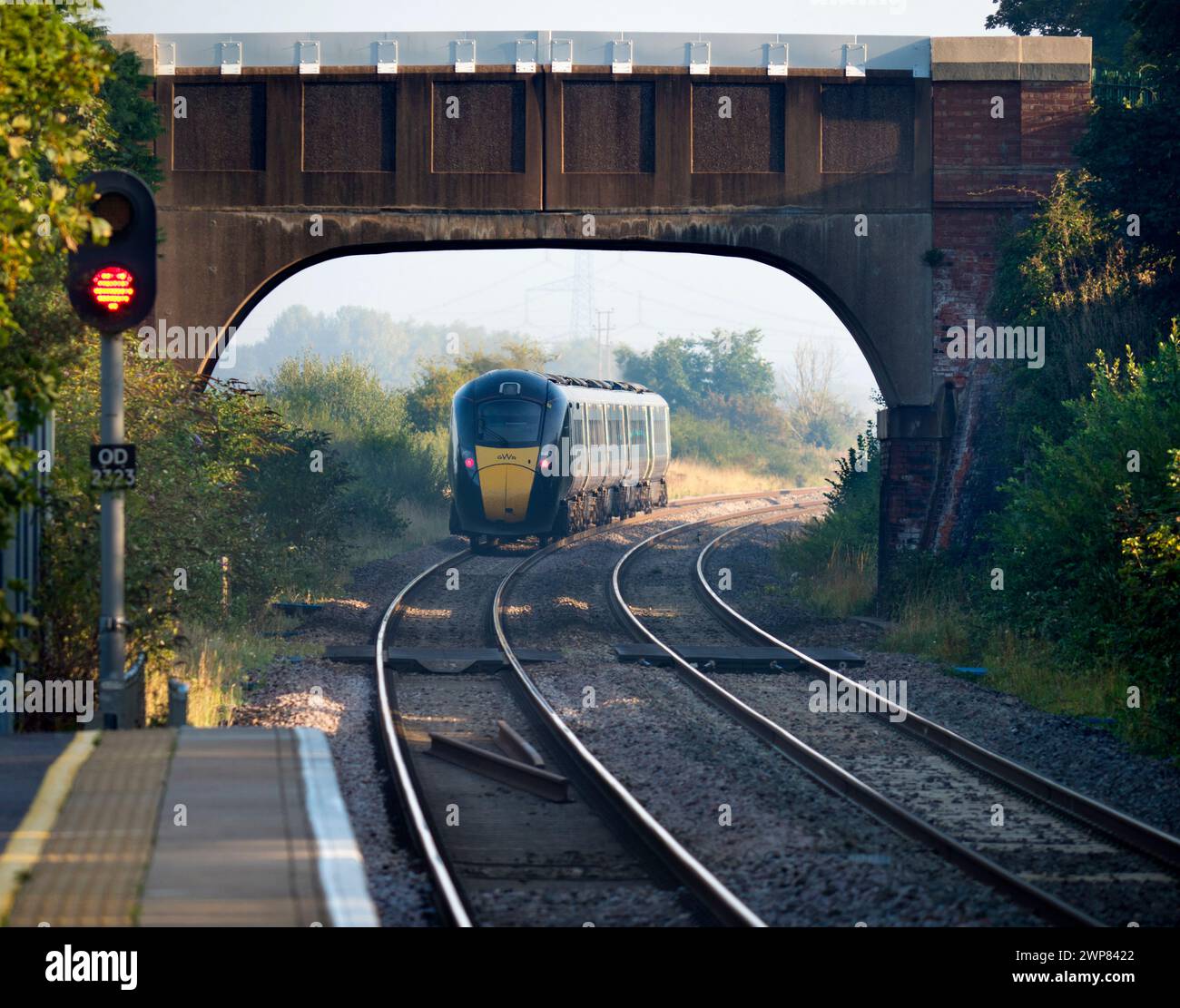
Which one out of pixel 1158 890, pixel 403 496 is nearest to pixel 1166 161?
pixel 1158 890

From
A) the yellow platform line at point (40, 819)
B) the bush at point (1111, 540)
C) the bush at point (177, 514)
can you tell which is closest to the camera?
the yellow platform line at point (40, 819)

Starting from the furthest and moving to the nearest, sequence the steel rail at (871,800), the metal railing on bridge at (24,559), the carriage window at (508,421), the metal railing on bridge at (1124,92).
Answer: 1. the carriage window at (508,421)
2. the metal railing on bridge at (1124,92)
3. the metal railing on bridge at (24,559)
4. the steel rail at (871,800)

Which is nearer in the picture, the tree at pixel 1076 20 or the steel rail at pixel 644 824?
the steel rail at pixel 644 824

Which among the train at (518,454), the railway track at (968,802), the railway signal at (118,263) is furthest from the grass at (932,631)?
Answer: the train at (518,454)

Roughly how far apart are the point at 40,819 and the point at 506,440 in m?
19.9

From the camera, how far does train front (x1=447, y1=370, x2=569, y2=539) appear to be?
1041 inches

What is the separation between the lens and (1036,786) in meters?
9.62

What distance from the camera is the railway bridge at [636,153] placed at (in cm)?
1808

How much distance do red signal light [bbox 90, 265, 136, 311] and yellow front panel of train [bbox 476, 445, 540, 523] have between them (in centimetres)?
1815

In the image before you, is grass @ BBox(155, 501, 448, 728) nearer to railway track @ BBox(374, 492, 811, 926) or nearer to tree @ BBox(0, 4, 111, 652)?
railway track @ BBox(374, 492, 811, 926)

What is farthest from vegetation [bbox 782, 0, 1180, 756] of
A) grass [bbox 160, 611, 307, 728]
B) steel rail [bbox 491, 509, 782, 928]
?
grass [bbox 160, 611, 307, 728]

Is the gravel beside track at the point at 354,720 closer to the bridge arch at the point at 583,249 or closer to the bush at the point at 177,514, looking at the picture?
the bush at the point at 177,514
